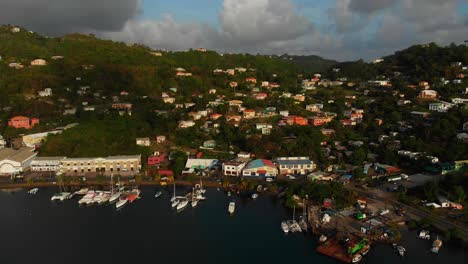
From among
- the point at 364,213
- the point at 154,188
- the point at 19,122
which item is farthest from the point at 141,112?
the point at 364,213

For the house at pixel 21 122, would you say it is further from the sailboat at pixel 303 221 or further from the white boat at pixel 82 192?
the sailboat at pixel 303 221

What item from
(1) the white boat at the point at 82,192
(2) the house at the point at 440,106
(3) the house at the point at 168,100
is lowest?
(1) the white boat at the point at 82,192

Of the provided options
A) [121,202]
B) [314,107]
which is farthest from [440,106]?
[121,202]

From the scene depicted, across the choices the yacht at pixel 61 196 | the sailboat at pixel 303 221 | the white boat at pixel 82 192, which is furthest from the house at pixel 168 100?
the sailboat at pixel 303 221

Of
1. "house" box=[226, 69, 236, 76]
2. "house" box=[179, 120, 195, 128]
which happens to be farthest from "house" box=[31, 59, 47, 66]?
Result: "house" box=[179, 120, 195, 128]

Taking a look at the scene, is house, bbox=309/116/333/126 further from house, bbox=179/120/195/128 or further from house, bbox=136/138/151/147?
house, bbox=136/138/151/147

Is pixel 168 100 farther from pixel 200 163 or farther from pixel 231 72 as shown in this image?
pixel 200 163

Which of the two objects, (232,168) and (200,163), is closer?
(232,168)
